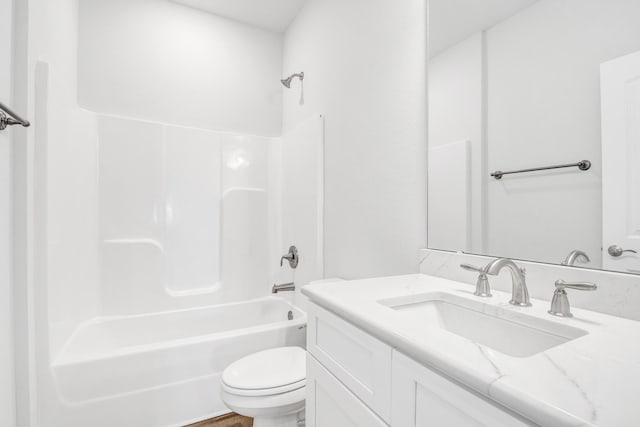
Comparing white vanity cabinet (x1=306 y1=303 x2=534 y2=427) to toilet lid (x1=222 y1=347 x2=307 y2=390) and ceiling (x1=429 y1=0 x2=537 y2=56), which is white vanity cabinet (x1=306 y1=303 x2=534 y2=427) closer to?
toilet lid (x1=222 y1=347 x2=307 y2=390)

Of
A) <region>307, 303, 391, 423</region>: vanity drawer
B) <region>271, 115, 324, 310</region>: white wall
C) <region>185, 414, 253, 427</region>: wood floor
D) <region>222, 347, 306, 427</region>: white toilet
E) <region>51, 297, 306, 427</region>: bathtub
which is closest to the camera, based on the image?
<region>307, 303, 391, 423</region>: vanity drawer

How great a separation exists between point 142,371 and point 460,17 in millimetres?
2154

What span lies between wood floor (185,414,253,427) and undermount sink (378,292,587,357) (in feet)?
4.51

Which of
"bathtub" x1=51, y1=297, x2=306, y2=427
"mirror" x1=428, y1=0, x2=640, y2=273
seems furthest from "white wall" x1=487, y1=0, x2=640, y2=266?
"bathtub" x1=51, y1=297, x2=306, y2=427

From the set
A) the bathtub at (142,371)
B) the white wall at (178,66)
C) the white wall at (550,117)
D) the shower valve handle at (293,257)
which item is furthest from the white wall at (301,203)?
the white wall at (550,117)

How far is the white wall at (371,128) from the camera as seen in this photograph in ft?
4.18

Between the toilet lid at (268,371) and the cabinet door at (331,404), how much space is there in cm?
34

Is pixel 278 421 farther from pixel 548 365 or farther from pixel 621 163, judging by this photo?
pixel 621 163

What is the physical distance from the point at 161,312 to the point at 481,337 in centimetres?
207

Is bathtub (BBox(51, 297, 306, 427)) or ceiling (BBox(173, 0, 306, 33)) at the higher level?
ceiling (BBox(173, 0, 306, 33))

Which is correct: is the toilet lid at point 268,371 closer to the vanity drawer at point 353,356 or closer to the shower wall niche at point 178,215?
the vanity drawer at point 353,356

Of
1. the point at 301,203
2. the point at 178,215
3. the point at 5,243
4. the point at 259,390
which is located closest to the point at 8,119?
the point at 5,243

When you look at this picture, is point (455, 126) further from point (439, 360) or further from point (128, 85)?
point (128, 85)

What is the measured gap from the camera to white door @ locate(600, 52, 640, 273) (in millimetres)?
690
